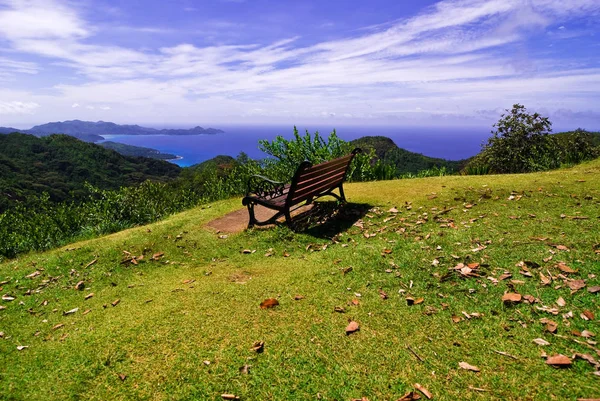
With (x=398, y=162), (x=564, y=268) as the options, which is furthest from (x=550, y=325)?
(x=398, y=162)

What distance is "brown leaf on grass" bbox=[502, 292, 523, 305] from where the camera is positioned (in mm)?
3672

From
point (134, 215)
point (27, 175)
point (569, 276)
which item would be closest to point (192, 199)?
point (134, 215)

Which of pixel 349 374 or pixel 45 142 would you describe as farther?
pixel 45 142

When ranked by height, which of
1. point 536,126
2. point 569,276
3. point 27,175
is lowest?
point 27,175

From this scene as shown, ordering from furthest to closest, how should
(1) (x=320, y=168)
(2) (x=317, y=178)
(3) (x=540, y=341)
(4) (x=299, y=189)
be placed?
1. (2) (x=317, y=178)
2. (1) (x=320, y=168)
3. (4) (x=299, y=189)
4. (3) (x=540, y=341)

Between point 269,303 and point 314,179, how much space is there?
3270 millimetres

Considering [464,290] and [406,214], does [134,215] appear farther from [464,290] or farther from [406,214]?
[464,290]

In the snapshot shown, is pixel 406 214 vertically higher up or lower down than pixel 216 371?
higher up

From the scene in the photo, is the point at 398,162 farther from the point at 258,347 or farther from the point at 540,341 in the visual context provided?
the point at 258,347

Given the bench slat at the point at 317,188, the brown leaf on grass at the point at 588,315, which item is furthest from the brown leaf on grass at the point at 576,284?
the bench slat at the point at 317,188

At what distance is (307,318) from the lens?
374 cm

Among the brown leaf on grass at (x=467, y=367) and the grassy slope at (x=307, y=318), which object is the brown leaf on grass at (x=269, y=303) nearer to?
the grassy slope at (x=307, y=318)

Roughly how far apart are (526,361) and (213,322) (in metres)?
2.98

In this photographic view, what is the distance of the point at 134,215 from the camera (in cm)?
1077
